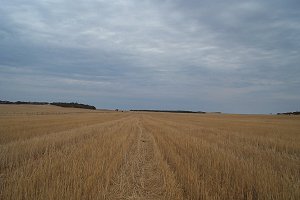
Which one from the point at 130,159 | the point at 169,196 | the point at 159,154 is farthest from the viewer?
the point at 159,154

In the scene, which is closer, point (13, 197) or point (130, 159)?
point (13, 197)

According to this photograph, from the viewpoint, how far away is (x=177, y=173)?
22.4ft

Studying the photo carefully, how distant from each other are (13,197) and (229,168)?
4.58 metres

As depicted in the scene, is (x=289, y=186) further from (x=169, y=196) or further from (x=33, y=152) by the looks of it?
(x=33, y=152)

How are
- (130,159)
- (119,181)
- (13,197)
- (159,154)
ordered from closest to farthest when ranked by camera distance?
(13,197) → (119,181) → (130,159) → (159,154)

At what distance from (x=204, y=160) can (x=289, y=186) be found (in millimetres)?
3055

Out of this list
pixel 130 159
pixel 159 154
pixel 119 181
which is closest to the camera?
pixel 119 181

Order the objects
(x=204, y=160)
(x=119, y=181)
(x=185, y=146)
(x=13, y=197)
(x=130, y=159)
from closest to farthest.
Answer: (x=13, y=197) < (x=119, y=181) < (x=204, y=160) < (x=130, y=159) < (x=185, y=146)

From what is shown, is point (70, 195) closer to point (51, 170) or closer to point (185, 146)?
point (51, 170)

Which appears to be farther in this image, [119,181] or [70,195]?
[119,181]

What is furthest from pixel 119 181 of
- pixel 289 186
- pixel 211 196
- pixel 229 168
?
pixel 289 186

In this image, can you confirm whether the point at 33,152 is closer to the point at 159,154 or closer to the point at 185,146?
the point at 159,154

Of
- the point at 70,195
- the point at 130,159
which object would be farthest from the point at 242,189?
the point at 130,159

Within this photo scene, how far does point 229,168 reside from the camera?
714 cm
